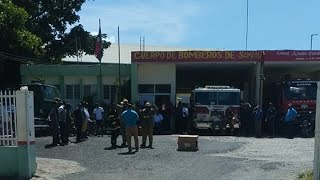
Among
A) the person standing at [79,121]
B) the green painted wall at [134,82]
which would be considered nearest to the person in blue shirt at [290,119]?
the green painted wall at [134,82]

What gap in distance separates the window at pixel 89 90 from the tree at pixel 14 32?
4.01 meters

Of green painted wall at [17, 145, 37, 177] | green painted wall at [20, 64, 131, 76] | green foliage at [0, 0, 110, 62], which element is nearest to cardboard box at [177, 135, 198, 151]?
green painted wall at [17, 145, 37, 177]

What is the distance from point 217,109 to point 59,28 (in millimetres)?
20890

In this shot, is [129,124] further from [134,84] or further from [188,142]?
[134,84]

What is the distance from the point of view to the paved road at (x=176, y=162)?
13.5 m

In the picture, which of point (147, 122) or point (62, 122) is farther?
point (62, 122)

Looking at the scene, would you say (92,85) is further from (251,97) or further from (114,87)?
(251,97)

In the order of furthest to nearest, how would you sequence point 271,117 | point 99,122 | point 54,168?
point 271,117 → point 99,122 → point 54,168

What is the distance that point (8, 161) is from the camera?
12.6m

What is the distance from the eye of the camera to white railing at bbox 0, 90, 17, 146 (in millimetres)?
12438

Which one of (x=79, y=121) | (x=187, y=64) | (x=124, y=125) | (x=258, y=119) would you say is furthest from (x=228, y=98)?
(x=124, y=125)

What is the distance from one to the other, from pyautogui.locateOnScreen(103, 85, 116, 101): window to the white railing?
857 inches

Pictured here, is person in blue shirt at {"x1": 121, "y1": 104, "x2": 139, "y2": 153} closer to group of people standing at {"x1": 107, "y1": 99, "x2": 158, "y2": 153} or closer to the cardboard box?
group of people standing at {"x1": 107, "y1": 99, "x2": 158, "y2": 153}

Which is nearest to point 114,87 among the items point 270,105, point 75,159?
point 270,105
